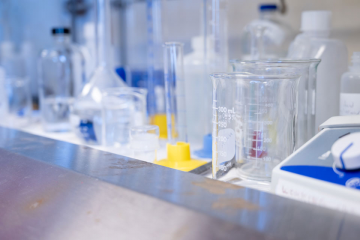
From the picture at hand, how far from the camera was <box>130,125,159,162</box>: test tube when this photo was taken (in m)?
0.77

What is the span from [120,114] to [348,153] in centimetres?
63

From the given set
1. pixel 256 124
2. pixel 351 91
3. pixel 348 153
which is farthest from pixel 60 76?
pixel 348 153

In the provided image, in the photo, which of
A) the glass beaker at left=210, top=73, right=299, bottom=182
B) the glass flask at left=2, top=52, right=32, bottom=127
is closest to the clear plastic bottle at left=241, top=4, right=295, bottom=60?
the glass beaker at left=210, top=73, right=299, bottom=182

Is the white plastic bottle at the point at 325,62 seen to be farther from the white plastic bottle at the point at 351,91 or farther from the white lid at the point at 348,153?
the white lid at the point at 348,153

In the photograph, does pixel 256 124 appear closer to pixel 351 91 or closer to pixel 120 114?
pixel 351 91

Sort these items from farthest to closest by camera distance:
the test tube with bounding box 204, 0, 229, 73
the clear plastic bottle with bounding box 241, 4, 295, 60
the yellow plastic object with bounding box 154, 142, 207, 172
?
1. the clear plastic bottle with bounding box 241, 4, 295, 60
2. the test tube with bounding box 204, 0, 229, 73
3. the yellow plastic object with bounding box 154, 142, 207, 172

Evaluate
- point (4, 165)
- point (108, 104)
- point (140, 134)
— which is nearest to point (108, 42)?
point (108, 104)

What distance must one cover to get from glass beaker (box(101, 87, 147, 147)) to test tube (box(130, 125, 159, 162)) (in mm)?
160

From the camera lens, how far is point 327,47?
0.78 meters

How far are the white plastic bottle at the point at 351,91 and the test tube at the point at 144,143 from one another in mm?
409

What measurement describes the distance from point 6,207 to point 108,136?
16.0 inches

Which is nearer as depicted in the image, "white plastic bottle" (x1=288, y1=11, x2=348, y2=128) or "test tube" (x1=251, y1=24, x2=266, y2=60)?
"white plastic bottle" (x1=288, y1=11, x2=348, y2=128)

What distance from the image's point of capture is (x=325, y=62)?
784 mm

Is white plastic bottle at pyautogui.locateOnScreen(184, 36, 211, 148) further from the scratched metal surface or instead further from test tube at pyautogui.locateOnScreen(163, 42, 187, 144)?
the scratched metal surface
